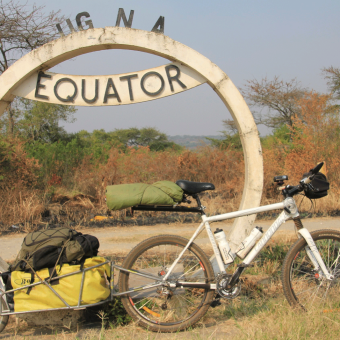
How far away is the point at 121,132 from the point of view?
147 ft

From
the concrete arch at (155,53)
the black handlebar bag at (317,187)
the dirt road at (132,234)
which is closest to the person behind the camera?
the black handlebar bag at (317,187)

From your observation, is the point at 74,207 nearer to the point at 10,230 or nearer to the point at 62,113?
the point at 10,230

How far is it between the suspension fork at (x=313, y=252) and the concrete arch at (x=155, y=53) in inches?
39.9

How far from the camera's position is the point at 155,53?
422 centimetres

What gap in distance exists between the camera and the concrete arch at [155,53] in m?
4.11

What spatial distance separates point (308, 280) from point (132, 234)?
3904mm

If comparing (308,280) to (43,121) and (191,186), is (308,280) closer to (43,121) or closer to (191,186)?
(191,186)

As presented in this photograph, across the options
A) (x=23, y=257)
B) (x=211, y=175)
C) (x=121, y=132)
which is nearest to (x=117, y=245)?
(x=23, y=257)

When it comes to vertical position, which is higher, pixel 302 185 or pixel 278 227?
pixel 302 185

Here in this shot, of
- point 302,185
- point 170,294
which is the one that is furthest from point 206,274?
point 302,185

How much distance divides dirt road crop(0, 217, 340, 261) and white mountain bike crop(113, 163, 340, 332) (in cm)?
215

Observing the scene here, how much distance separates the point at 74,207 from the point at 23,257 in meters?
5.81

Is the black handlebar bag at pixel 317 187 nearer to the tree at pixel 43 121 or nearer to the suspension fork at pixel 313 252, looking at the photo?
the suspension fork at pixel 313 252

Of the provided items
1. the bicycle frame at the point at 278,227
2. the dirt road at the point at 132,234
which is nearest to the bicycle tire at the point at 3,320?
the bicycle frame at the point at 278,227
